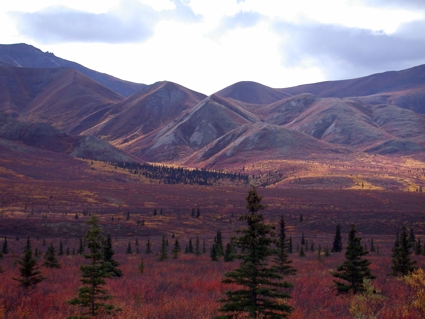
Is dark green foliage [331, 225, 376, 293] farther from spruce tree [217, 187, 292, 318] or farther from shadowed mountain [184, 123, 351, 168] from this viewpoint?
shadowed mountain [184, 123, 351, 168]

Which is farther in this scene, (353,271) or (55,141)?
(55,141)

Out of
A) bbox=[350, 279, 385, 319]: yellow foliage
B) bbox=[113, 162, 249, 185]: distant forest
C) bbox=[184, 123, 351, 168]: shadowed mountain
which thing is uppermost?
bbox=[184, 123, 351, 168]: shadowed mountain

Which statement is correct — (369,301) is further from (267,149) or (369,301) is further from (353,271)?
(267,149)

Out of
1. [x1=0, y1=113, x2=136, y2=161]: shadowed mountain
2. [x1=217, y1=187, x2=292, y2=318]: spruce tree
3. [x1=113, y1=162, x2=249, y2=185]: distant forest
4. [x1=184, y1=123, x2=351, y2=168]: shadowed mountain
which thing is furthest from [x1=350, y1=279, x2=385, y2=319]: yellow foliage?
[x1=0, y1=113, x2=136, y2=161]: shadowed mountain

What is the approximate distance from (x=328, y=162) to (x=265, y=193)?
72.8m

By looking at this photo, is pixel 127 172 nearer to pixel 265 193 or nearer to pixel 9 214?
pixel 265 193

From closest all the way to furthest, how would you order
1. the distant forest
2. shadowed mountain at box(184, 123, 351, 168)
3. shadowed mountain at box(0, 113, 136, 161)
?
the distant forest, shadowed mountain at box(0, 113, 136, 161), shadowed mountain at box(184, 123, 351, 168)

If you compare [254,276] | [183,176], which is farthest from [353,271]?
[183,176]

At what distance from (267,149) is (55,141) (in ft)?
311

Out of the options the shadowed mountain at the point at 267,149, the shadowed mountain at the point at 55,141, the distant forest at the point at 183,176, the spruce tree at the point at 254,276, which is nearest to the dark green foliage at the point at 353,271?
the spruce tree at the point at 254,276

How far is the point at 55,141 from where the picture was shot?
545 ft

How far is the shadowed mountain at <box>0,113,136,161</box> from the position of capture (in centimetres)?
15925

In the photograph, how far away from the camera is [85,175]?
115 m

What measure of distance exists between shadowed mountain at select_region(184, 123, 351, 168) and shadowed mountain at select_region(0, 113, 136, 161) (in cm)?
3929
